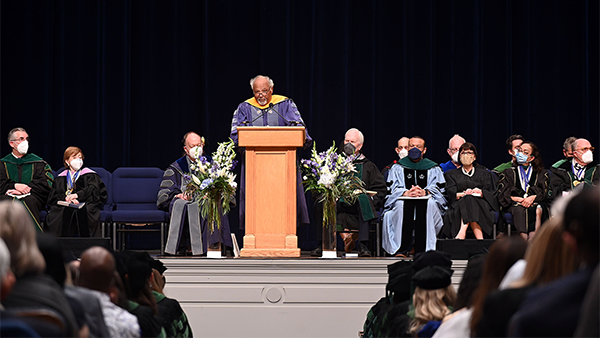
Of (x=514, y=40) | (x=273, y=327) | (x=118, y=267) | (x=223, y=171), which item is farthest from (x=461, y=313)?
(x=514, y=40)

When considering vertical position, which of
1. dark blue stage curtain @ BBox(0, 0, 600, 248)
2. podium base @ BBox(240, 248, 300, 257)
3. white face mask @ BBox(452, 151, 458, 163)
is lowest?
podium base @ BBox(240, 248, 300, 257)

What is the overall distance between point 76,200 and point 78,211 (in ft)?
0.43

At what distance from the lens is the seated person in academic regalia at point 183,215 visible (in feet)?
26.8

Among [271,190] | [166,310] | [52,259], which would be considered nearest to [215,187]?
[271,190]

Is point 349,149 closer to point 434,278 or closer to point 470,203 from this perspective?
point 470,203

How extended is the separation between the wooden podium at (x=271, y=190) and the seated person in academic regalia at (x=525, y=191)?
2.62 meters

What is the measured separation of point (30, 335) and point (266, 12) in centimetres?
969

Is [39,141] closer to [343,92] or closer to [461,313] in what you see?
[343,92]

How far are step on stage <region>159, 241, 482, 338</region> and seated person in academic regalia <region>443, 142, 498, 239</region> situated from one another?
1.49 metres

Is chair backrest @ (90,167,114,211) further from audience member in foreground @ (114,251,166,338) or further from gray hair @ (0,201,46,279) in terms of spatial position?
gray hair @ (0,201,46,279)

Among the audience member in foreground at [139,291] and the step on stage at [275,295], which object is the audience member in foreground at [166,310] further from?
the step on stage at [275,295]

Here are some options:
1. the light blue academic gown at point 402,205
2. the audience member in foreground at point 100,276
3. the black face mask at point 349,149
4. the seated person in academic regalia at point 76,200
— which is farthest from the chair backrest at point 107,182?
the audience member in foreground at point 100,276

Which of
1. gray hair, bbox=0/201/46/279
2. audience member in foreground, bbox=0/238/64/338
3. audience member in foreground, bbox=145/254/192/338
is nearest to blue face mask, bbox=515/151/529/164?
audience member in foreground, bbox=145/254/192/338

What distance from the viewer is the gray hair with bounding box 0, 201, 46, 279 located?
213 centimetres
